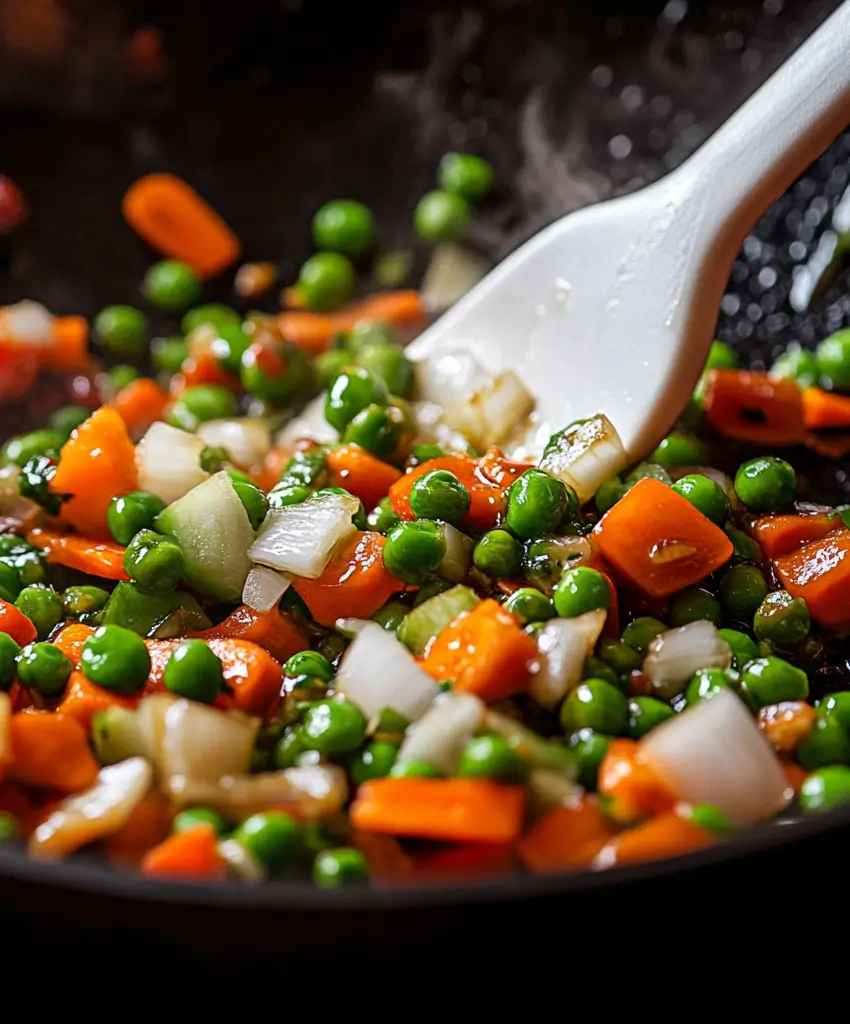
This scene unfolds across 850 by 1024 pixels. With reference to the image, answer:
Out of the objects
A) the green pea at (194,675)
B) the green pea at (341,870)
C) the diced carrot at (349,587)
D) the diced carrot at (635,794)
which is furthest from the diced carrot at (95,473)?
the diced carrot at (635,794)

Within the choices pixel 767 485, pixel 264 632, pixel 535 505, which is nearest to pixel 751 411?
pixel 767 485

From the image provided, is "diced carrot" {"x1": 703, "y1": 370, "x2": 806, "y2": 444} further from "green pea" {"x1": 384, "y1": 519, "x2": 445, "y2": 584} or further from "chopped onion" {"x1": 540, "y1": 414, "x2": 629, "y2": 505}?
"green pea" {"x1": 384, "y1": 519, "x2": 445, "y2": 584}

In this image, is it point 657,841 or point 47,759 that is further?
point 47,759

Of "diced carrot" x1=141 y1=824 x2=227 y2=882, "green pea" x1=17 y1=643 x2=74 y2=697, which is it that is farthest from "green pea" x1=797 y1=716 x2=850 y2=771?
"green pea" x1=17 y1=643 x2=74 y2=697

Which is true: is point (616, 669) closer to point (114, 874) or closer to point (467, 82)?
point (114, 874)

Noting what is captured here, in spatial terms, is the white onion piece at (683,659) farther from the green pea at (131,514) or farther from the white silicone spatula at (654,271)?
the green pea at (131,514)

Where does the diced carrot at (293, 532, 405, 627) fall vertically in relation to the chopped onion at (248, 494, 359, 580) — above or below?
below

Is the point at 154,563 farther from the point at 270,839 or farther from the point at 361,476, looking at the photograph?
the point at 270,839
